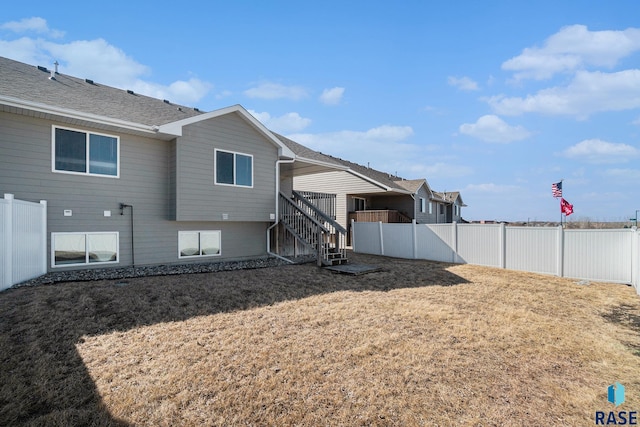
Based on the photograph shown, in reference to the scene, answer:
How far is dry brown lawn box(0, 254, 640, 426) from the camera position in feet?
8.87

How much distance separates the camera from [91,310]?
508cm

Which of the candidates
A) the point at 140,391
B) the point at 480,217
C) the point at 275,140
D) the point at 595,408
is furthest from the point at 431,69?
the point at 480,217

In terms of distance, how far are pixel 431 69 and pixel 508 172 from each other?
1706 centimetres

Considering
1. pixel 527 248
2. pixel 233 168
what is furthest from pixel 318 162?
pixel 527 248

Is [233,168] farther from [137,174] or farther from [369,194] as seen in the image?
[369,194]

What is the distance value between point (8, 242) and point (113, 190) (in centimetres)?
296

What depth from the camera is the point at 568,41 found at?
9625 millimetres

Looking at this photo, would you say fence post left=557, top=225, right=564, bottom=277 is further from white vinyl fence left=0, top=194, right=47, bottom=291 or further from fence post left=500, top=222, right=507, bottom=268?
white vinyl fence left=0, top=194, right=47, bottom=291

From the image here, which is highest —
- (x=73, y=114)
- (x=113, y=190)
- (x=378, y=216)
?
(x=73, y=114)

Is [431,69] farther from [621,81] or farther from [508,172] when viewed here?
[508,172]

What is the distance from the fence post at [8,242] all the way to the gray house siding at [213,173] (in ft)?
12.0

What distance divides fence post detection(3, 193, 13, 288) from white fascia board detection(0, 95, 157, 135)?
7.41ft

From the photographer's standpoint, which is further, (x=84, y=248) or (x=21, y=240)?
(x=84, y=248)

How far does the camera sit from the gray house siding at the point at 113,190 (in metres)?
7.30
